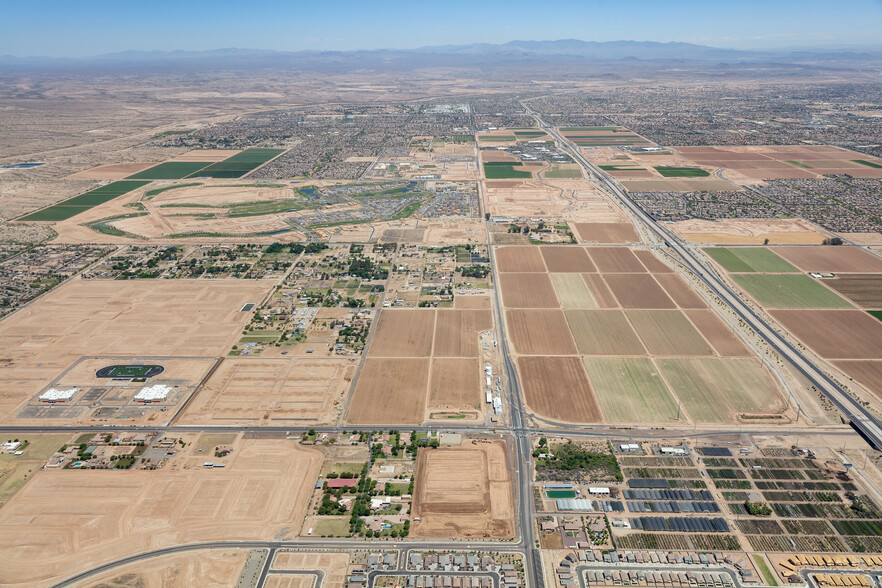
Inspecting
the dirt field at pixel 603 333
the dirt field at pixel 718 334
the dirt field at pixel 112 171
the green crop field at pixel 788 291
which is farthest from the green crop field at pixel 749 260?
the dirt field at pixel 112 171

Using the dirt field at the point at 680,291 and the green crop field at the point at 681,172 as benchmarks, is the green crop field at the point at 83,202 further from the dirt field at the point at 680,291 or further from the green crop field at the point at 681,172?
the green crop field at the point at 681,172

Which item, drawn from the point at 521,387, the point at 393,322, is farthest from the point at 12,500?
the point at 521,387

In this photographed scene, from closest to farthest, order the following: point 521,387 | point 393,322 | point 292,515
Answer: point 292,515 < point 521,387 < point 393,322

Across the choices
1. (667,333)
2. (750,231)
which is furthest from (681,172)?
(667,333)

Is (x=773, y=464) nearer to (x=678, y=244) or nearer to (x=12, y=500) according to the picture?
(x=678, y=244)

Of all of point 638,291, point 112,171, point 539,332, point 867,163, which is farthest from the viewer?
point 112,171

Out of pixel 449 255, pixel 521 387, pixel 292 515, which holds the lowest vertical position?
pixel 292 515

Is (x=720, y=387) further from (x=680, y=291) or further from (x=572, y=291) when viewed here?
(x=572, y=291)
